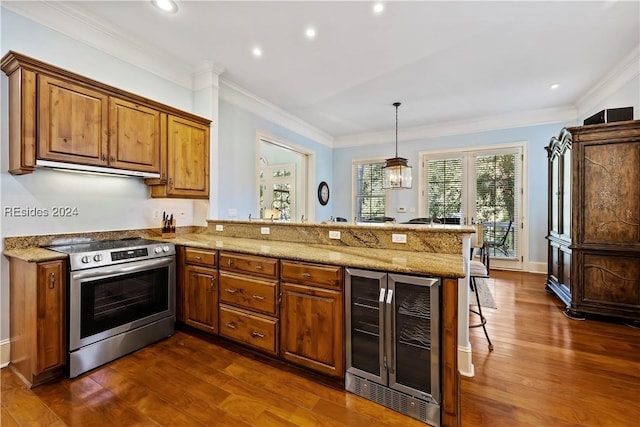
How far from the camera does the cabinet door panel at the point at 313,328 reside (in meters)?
1.89

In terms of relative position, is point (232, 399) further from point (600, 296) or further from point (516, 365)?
point (600, 296)

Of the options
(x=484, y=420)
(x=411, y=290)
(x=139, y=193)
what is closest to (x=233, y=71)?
(x=139, y=193)

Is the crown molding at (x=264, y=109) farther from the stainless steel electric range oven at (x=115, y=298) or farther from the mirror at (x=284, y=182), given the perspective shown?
the stainless steel electric range oven at (x=115, y=298)

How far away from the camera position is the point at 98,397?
184 cm

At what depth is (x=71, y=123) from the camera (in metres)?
2.26

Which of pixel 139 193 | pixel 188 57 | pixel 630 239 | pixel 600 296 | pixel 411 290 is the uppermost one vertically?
pixel 188 57

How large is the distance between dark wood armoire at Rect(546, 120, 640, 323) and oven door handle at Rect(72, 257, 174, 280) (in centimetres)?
429

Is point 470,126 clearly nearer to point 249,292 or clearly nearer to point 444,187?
point 444,187

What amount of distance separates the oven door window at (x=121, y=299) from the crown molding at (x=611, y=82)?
5.47 metres

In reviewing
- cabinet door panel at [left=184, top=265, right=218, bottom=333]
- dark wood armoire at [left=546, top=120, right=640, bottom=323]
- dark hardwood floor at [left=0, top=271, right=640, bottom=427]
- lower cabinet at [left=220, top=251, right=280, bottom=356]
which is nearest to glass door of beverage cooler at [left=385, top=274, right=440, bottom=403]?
dark hardwood floor at [left=0, top=271, right=640, bottom=427]

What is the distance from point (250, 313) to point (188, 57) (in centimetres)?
291

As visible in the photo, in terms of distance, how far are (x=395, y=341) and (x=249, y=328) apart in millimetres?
1187

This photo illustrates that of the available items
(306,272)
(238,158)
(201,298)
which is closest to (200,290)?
(201,298)

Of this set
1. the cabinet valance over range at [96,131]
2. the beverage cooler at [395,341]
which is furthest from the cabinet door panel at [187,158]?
the beverage cooler at [395,341]
